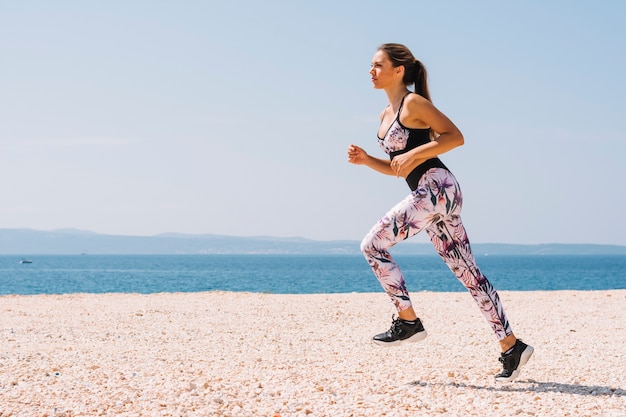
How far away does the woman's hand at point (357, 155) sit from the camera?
236 inches

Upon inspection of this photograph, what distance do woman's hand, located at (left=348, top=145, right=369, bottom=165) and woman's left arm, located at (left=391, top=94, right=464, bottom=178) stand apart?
19.6 inches

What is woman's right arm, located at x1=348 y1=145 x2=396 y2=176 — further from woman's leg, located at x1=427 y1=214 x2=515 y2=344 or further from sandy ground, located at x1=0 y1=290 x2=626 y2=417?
sandy ground, located at x1=0 y1=290 x2=626 y2=417

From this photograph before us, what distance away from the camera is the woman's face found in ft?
19.1

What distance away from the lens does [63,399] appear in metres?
5.28

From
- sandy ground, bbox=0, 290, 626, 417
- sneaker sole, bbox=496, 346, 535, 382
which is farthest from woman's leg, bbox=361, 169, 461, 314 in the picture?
sneaker sole, bbox=496, 346, 535, 382

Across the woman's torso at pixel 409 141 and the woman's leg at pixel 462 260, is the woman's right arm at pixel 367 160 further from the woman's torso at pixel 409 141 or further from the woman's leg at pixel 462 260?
the woman's leg at pixel 462 260

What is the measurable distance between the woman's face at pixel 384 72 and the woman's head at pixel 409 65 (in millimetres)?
27

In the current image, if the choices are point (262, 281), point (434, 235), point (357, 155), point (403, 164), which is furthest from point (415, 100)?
point (262, 281)

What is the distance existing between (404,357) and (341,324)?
397 centimetres

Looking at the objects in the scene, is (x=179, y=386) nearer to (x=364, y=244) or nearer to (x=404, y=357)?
(x=364, y=244)

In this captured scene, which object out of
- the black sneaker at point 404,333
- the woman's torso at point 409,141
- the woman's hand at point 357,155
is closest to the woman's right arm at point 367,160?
the woman's hand at point 357,155

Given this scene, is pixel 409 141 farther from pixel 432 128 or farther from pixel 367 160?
pixel 367 160

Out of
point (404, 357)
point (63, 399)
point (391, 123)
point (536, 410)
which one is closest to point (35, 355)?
point (63, 399)

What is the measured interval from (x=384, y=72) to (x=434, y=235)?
54.4 inches
